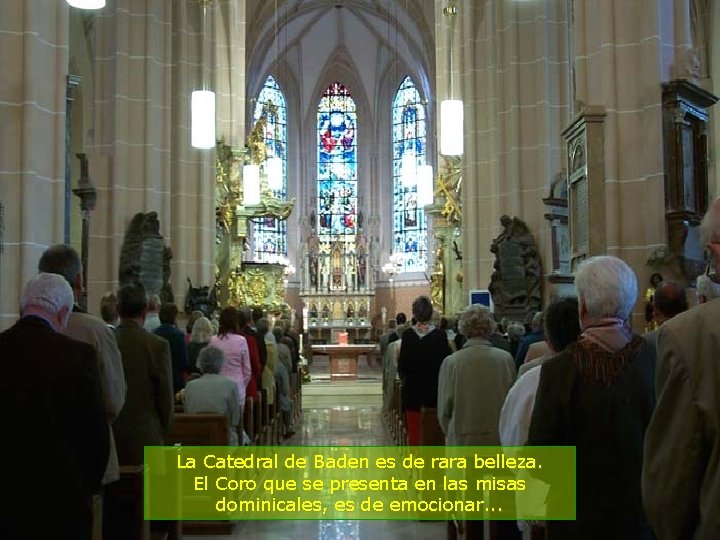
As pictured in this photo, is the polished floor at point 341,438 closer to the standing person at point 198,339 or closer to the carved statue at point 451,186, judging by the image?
the standing person at point 198,339

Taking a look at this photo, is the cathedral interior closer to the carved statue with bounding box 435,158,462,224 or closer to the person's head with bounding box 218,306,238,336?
the carved statue with bounding box 435,158,462,224

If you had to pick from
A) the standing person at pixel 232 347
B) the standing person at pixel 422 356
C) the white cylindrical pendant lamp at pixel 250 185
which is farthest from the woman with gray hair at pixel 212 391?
the white cylindrical pendant lamp at pixel 250 185

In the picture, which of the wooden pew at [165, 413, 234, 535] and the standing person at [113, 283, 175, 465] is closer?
the standing person at [113, 283, 175, 465]

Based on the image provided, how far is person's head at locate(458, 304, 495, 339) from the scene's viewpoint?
5.92 meters

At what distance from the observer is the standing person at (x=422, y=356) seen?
8.16m

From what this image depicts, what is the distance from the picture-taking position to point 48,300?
3.69 m

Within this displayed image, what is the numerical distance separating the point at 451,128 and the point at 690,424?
44.7 feet

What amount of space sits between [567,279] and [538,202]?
15.4ft

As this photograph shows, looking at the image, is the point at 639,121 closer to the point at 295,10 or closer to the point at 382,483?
the point at 382,483

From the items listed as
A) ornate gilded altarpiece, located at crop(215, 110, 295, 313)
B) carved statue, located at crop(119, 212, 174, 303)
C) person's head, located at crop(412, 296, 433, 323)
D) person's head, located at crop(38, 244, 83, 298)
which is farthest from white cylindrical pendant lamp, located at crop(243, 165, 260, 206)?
person's head, located at crop(38, 244, 83, 298)

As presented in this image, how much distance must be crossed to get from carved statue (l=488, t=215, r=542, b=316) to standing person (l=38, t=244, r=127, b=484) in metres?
10.9

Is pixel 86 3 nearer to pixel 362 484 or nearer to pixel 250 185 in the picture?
pixel 362 484

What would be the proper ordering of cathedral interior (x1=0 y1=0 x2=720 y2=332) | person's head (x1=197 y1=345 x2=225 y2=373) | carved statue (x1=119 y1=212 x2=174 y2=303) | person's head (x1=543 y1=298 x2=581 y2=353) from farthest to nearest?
carved statue (x1=119 y1=212 x2=174 y2=303), cathedral interior (x1=0 y1=0 x2=720 y2=332), person's head (x1=197 y1=345 x2=225 y2=373), person's head (x1=543 y1=298 x2=581 y2=353)

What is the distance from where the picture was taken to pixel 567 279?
444 inches
